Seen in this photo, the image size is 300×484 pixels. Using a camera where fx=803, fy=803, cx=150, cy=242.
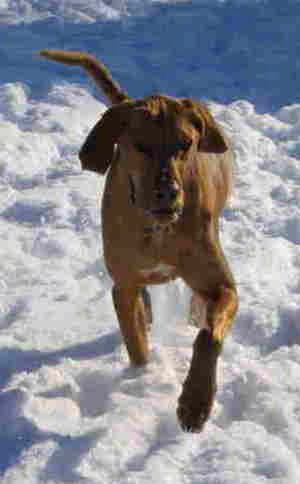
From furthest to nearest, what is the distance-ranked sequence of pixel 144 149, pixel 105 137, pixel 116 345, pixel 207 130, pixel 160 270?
pixel 116 345 → pixel 160 270 → pixel 207 130 → pixel 105 137 → pixel 144 149

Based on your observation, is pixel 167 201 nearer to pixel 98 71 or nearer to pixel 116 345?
pixel 116 345

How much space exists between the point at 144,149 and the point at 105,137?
0.22 metres

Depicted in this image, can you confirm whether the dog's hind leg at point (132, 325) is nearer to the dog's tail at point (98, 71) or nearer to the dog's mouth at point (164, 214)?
the dog's mouth at point (164, 214)

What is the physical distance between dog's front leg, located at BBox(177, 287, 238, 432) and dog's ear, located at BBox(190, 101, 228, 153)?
55 cm

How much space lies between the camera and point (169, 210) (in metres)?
2.56

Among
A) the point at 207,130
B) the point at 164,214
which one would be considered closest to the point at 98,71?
the point at 207,130

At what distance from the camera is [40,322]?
377 cm

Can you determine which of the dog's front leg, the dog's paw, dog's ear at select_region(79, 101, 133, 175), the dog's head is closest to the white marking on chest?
the dog's front leg

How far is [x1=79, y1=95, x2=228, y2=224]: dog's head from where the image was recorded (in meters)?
2.57

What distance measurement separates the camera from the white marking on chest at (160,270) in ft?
9.90

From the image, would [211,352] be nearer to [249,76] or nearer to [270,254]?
[270,254]

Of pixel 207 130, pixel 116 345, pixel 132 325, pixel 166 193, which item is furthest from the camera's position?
pixel 116 345

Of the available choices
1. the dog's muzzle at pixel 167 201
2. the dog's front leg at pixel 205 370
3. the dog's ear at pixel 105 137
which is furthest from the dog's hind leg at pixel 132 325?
the dog's muzzle at pixel 167 201

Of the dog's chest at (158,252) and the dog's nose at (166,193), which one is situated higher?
the dog's nose at (166,193)
